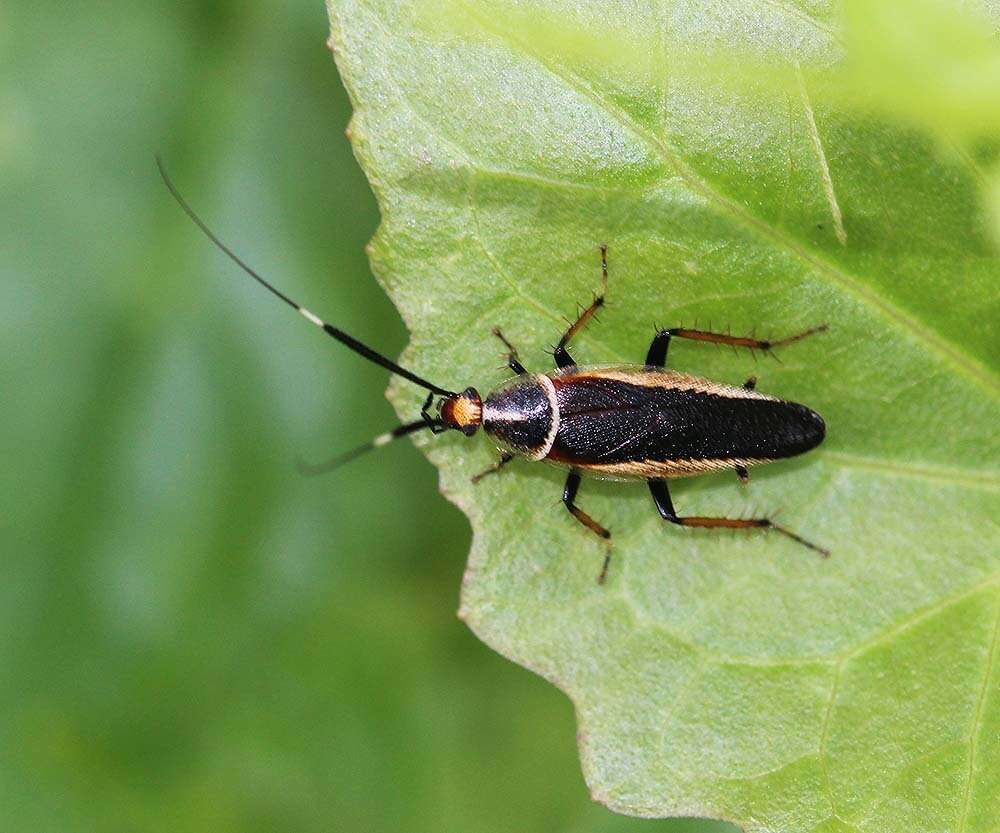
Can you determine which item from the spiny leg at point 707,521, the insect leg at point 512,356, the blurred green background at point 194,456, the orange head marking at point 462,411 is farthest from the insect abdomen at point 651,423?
the blurred green background at point 194,456

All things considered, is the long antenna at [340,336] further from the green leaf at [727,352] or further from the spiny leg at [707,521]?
the spiny leg at [707,521]

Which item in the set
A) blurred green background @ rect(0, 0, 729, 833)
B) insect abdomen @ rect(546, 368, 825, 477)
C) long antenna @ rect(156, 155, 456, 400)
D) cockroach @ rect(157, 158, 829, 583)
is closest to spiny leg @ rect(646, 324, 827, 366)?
cockroach @ rect(157, 158, 829, 583)

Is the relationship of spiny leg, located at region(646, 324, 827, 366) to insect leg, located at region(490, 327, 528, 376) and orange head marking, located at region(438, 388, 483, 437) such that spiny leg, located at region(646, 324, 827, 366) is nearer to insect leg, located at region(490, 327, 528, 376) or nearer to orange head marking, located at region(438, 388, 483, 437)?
insect leg, located at region(490, 327, 528, 376)

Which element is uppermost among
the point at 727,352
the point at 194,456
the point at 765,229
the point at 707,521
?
the point at 765,229

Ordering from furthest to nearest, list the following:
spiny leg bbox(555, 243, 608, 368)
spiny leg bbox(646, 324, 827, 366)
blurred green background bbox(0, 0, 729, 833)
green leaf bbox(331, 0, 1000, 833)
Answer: blurred green background bbox(0, 0, 729, 833), spiny leg bbox(646, 324, 827, 366), spiny leg bbox(555, 243, 608, 368), green leaf bbox(331, 0, 1000, 833)

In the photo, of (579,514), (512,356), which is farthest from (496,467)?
(512,356)

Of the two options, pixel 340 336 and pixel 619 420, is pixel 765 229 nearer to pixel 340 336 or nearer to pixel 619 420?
pixel 619 420

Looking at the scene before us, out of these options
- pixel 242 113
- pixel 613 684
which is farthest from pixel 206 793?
pixel 242 113
